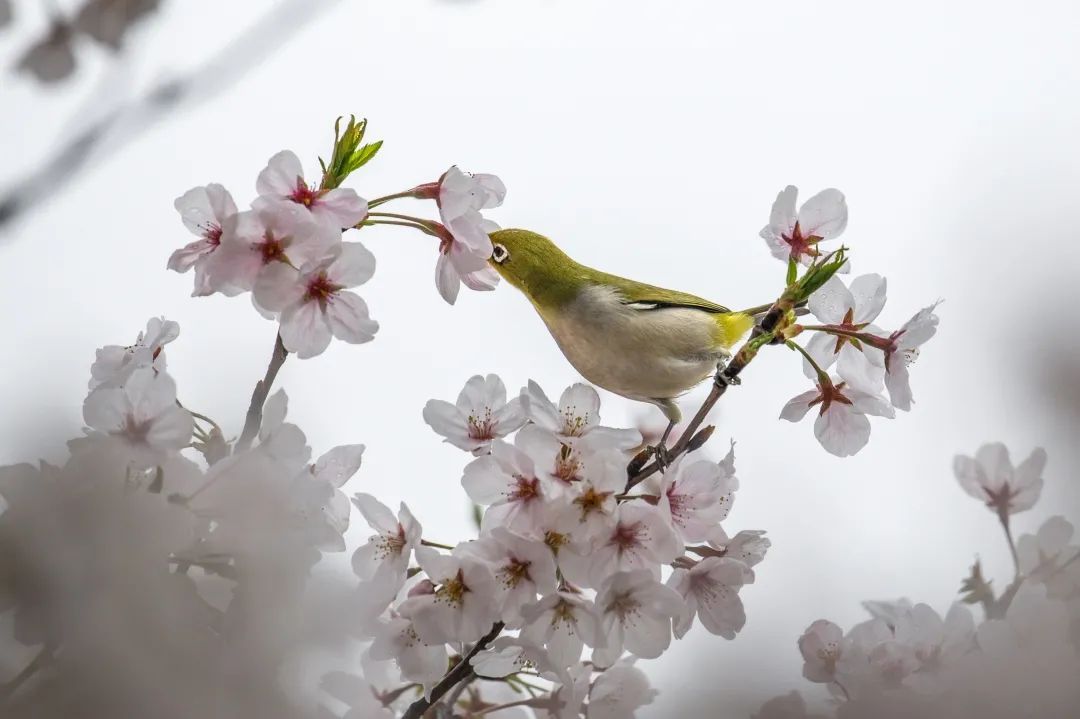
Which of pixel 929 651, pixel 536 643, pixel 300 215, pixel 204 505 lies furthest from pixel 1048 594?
pixel 300 215

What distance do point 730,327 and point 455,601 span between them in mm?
728

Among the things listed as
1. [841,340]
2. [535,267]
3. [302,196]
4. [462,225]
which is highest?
[535,267]

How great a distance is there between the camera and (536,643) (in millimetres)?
1130

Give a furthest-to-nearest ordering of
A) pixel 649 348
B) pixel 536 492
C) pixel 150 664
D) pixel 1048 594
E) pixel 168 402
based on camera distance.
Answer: pixel 649 348
pixel 536 492
pixel 168 402
pixel 1048 594
pixel 150 664

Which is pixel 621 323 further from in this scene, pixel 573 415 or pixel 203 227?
pixel 203 227

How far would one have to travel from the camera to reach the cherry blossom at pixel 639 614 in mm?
1122

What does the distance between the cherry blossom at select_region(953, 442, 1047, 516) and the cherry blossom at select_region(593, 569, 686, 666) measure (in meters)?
0.61

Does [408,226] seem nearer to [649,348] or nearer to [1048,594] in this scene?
[649,348]

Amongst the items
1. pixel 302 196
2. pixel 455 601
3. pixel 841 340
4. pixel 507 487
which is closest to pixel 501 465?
pixel 507 487

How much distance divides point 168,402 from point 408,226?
0.36 metres

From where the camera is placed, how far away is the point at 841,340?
1.32 metres

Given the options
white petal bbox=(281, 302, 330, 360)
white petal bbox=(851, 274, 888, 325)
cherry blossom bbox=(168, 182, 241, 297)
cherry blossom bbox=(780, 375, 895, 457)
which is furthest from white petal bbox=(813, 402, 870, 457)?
cherry blossom bbox=(168, 182, 241, 297)

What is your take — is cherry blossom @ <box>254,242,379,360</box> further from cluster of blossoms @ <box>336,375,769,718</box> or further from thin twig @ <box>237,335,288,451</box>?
cluster of blossoms @ <box>336,375,769,718</box>

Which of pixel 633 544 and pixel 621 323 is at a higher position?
pixel 621 323
